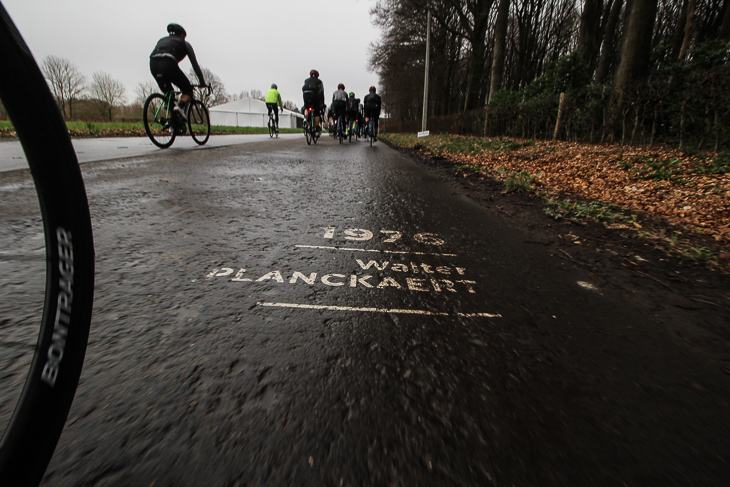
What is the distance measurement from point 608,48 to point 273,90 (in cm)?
1715

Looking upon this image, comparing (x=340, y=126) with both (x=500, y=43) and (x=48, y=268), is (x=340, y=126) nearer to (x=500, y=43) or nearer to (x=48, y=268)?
(x=500, y=43)

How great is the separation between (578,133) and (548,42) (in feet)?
91.4

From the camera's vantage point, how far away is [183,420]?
0.86 m

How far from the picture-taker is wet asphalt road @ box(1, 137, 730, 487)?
0.79 m

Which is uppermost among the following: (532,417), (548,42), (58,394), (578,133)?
(548,42)

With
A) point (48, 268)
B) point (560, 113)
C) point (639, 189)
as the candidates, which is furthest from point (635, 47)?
point (48, 268)

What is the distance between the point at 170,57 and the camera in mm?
6750

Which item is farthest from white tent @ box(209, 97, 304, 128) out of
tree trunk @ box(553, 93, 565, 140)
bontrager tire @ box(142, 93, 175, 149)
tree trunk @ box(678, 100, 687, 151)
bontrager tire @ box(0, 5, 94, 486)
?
bontrager tire @ box(0, 5, 94, 486)

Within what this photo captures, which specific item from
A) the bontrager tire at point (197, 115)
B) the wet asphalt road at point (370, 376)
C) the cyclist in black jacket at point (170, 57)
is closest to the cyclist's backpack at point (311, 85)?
the bontrager tire at point (197, 115)

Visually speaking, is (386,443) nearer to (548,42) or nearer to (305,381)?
(305,381)

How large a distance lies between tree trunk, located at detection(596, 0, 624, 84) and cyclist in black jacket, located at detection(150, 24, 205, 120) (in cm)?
1767

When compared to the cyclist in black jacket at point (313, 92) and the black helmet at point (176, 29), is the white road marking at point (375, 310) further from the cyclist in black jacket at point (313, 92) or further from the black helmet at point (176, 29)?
the cyclist in black jacket at point (313, 92)

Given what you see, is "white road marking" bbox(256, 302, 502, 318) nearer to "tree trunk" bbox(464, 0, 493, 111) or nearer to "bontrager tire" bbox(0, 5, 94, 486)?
"bontrager tire" bbox(0, 5, 94, 486)

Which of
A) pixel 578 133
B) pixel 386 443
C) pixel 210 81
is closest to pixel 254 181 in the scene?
pixel 386 443
